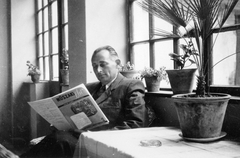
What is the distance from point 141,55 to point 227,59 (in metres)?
1.01

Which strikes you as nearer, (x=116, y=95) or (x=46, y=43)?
(x=116, y=95)

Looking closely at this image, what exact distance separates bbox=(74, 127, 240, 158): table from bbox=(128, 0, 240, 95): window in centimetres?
42

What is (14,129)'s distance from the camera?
223 inches

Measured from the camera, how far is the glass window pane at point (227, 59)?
1.76 metres

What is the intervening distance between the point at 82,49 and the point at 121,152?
6.38 feet

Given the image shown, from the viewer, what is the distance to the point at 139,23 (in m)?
2.76

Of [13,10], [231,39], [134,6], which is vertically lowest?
[231,39]

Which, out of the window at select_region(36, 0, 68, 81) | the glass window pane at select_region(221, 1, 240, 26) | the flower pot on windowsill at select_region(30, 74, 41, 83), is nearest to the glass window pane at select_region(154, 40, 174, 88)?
the glass window pane at select_region(221, 1, 240, 26)

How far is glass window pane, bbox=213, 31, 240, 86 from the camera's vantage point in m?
1.76

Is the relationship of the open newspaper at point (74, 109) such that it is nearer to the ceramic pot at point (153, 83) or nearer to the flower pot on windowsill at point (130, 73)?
the ceramic pot at point (153, 83)

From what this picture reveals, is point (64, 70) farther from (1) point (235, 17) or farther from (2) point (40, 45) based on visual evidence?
(1) point (235, 17)

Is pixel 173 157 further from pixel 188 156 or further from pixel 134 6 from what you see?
pixel 134 6

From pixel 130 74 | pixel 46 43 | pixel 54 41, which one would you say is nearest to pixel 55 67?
pixel 54 41

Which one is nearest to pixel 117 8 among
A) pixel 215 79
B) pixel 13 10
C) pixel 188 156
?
pixel 215 79
